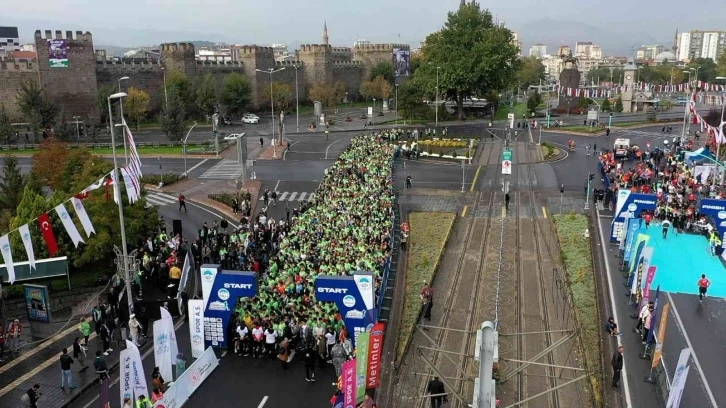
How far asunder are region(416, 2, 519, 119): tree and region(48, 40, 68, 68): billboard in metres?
40.9

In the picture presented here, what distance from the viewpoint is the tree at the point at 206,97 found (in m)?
70.4

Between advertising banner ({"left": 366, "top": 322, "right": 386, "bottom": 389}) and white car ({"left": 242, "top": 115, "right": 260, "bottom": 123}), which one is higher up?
white car ({"left": 242, "top": 115, "right": 260, "bottom": 123})

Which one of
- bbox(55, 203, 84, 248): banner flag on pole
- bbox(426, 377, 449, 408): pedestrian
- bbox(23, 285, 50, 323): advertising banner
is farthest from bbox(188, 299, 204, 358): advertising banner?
bbox(426, 377, 449, 408): pedestrian

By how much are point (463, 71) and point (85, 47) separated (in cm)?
4335

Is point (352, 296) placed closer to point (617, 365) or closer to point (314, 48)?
point (617, 365)

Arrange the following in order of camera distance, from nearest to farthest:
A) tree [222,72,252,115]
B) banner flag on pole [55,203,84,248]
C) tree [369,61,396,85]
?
banner flag on pole [55,203,84,248] < tree [222,72,252,115] < tree [369,61,396,85]

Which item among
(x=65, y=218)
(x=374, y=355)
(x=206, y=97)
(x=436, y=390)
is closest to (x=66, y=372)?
(x=65, y=218)

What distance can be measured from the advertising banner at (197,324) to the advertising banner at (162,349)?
59.2 inches

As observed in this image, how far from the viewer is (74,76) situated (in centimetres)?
6644

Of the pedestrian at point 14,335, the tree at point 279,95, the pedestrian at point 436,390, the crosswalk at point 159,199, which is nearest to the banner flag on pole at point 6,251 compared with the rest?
the pedestrian at point 14,335

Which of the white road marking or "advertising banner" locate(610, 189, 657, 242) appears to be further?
"advertising banner" locate(610, 189, 657, 242)

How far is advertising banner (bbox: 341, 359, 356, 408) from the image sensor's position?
1298cm

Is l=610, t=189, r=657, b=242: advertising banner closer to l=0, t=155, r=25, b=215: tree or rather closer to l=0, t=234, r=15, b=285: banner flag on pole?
l=0, t=234, r=15, b=285: banner flag on pole

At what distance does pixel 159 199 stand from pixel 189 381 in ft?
78.1
